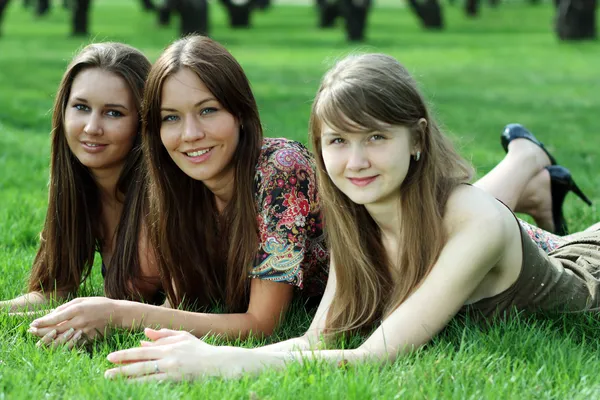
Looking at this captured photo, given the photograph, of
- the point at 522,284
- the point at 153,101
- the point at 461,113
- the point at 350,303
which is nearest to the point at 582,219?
the point at 522,284

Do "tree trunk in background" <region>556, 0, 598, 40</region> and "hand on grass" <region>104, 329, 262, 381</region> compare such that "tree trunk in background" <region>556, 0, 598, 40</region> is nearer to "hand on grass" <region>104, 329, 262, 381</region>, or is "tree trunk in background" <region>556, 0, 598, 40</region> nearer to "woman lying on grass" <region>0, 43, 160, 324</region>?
"woman lying on grass" <region>0, 43, 160, 324</region>

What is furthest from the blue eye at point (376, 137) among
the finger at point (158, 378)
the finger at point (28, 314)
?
the finger at point (28, 314)

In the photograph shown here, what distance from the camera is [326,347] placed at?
3.65m

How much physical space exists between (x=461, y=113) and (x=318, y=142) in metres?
8.29

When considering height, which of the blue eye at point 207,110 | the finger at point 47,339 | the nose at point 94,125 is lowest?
the finger at point 47,339

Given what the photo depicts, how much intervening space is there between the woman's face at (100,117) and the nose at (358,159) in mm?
1297

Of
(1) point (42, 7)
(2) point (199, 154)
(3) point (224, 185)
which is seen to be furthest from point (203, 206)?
(1) point (42, 7)

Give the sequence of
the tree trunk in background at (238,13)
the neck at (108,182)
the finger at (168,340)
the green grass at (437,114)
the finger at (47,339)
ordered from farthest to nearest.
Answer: the tree trunk in background at (238,13) → the neck at (108,182) → the finger at (47,339) → the finger at (168,340) → the green grass at (437,114)

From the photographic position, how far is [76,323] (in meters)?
3.68

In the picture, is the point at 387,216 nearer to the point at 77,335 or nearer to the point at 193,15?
the point at 77,335

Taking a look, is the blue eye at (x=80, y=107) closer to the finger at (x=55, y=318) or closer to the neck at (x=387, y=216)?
the finger at (x=55, y=318)

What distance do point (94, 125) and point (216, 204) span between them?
661 mm

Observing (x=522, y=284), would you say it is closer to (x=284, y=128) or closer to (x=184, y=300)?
(x=184, y=300)

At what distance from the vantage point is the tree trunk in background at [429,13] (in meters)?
28.9
